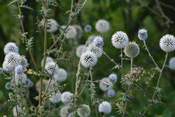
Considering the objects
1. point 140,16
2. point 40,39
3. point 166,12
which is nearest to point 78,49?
point 40,39

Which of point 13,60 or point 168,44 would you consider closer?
point 13,60

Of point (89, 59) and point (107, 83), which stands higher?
point (89, 59)

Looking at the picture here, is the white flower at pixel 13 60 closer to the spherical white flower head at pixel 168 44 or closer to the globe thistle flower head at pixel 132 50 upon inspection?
the globe thistle flower head at pixel 132 50

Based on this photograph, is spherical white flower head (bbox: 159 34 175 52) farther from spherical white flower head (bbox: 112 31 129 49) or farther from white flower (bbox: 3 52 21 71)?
white flower (bbox: 3 52 21 71)

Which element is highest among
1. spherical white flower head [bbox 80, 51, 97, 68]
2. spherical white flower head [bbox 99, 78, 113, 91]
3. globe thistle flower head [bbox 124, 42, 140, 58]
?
globe thistle flower head [bbox 124, 42, 140, 58]

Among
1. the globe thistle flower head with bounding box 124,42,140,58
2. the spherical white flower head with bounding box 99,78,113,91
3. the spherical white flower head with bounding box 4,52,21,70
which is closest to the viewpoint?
the spherical white flower head with bounding box 4,52,21,70

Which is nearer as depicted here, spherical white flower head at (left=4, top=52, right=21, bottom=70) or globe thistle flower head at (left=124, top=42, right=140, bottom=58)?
spherical white flower head at (left=4, top=52, right=21, bottom=70)

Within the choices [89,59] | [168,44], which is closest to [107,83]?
[89,59]

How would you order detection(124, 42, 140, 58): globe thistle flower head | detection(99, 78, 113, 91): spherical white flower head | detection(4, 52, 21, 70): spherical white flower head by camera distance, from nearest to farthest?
detection(4, 52, 21, 70): spherical white flower head < detection(99, 78, 113, 91): spherical white flower head < detection(124, 42, 140, 58): globe thistle flower head

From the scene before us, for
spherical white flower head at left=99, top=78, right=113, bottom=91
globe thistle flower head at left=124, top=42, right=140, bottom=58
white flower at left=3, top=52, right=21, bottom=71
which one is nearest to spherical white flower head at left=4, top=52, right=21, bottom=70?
white flower at left=3, top=52, right=21, bottom=71

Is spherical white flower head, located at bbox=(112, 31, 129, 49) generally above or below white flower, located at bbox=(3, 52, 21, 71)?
above

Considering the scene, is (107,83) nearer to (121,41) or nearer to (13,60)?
(121,41)

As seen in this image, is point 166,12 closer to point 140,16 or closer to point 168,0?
point 168,0

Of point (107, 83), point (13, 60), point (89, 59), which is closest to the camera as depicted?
point (13, 60)
